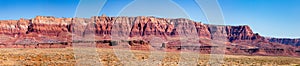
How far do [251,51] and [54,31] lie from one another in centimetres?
8440

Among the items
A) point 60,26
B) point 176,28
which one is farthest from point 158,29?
point 60,26

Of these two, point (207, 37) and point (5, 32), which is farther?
point (207, 37)

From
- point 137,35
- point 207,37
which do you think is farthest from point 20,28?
point 207,37

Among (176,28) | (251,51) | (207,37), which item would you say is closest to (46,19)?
(176,28)

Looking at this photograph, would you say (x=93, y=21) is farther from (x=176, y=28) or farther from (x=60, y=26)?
(x=176, y=28)

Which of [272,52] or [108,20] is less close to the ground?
[108,20]

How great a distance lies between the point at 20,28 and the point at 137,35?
166 ft

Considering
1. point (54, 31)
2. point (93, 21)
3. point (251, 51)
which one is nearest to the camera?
point (251, 51)

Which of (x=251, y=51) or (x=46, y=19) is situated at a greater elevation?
(x=46, y=19)

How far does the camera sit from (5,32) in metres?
175

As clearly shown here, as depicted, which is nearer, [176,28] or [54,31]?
[54,31]

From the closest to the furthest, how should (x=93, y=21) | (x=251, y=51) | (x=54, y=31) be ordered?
1. (x=251, y=51)
2. (x=54, y=31)
3. (x=93, y=21)

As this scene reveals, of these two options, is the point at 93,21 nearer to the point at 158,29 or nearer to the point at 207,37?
the point at 158,29

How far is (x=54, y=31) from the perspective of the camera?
555 ft
